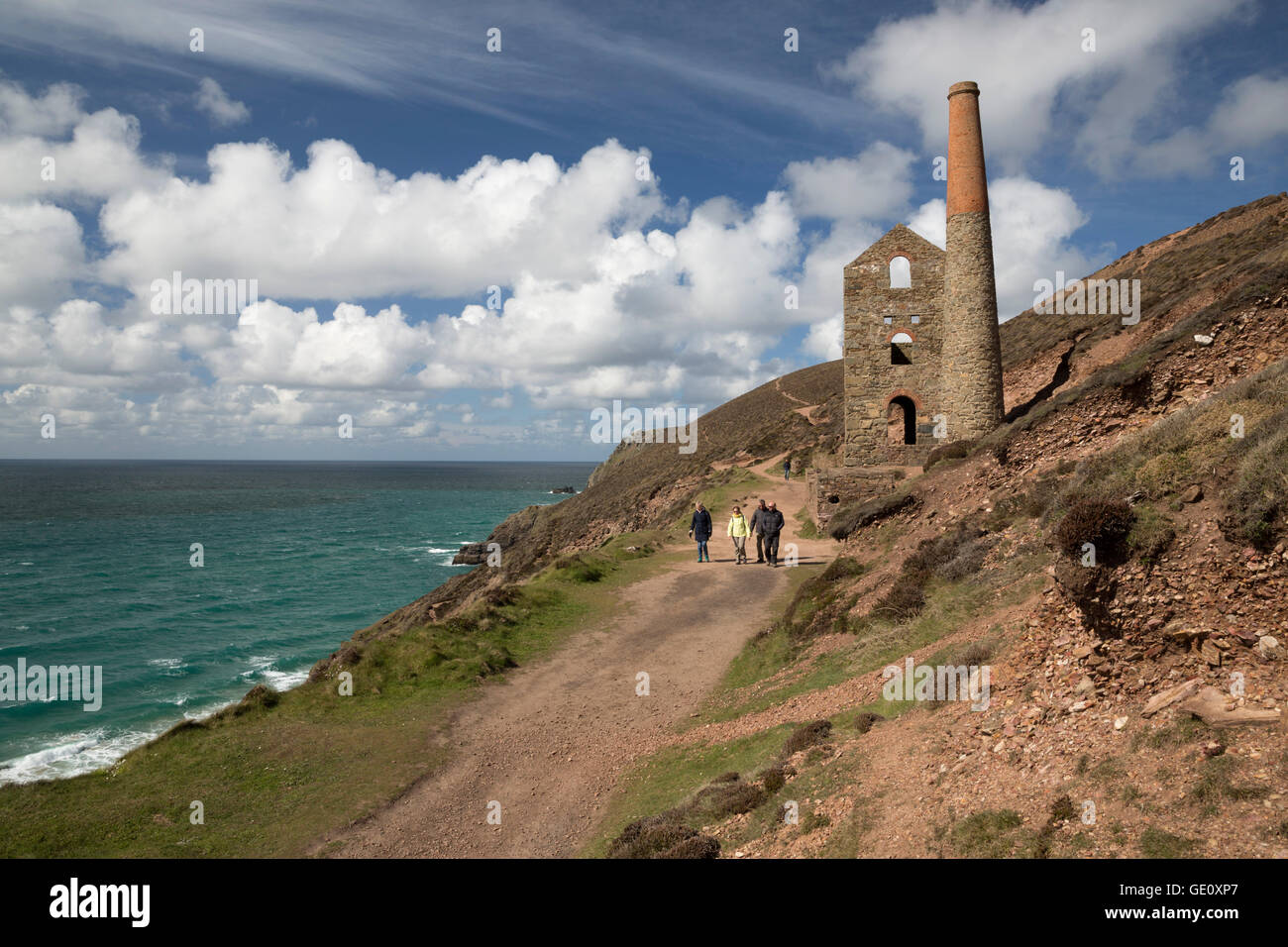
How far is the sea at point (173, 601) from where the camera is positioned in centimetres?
2447

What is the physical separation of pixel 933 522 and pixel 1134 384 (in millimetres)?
5056

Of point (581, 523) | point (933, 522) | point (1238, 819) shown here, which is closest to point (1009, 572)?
point (933, 522)

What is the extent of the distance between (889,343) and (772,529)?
9768mm

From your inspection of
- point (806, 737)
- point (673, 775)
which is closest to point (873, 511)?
point (673, 775)

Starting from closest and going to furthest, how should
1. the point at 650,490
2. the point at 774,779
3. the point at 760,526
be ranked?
the point at 774,779 → the point at 760,526 → the point at 650,490

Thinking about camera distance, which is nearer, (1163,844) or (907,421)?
(1163,844)

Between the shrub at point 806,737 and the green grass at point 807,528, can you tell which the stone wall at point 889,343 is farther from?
the shrub at point 806,737

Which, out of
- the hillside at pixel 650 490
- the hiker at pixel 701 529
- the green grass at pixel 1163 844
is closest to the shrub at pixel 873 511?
the hiker at pixel 701 529

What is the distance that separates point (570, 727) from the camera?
41.1 feet

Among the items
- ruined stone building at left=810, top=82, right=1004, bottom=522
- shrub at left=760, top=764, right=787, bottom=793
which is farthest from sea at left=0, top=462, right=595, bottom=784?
ruined stone building at left=810, top=82, right=1004, bottom=522

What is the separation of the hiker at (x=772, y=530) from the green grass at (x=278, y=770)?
28.9 ft

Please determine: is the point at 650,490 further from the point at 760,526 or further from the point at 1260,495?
the point at 1260,495

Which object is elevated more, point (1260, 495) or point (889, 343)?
point (889, 343)
